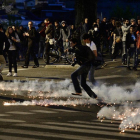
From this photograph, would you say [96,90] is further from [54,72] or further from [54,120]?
[54,72]

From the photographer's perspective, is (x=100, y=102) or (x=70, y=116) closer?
(x=70, y=116)

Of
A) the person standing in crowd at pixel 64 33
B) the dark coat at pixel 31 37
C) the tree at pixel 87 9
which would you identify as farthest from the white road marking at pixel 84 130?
the tree at pixel 87 9

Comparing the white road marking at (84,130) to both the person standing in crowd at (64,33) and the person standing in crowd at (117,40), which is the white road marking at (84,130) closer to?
the person standing in crowd at (117,40)

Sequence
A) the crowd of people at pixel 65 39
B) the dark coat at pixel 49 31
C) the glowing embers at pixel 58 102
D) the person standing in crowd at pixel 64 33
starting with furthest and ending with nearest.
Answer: the person standing in crowd at pixel 64 33 < the dark coat at pixel 49 31 < the crowd of people at pixel 65 39 < the glowing embers at pixel 58 102

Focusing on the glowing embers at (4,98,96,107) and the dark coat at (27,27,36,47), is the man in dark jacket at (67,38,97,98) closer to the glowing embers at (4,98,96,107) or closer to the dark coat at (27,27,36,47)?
the glowing embers at (4,98,96,107)

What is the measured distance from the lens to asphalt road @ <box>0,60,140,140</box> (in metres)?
8.55

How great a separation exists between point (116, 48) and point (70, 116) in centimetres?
1380

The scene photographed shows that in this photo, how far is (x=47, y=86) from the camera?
15656mm

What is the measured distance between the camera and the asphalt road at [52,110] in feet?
28.1

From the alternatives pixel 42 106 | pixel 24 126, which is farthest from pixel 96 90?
pixel 24 126

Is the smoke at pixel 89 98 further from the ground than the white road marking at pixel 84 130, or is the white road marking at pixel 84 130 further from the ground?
the white road marking at pixel 84 130

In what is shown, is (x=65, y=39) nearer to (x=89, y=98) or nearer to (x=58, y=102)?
(x=89, y=98)

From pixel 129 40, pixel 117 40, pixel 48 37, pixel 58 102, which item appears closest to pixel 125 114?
pixel 58 102

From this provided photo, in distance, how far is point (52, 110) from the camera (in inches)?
444
